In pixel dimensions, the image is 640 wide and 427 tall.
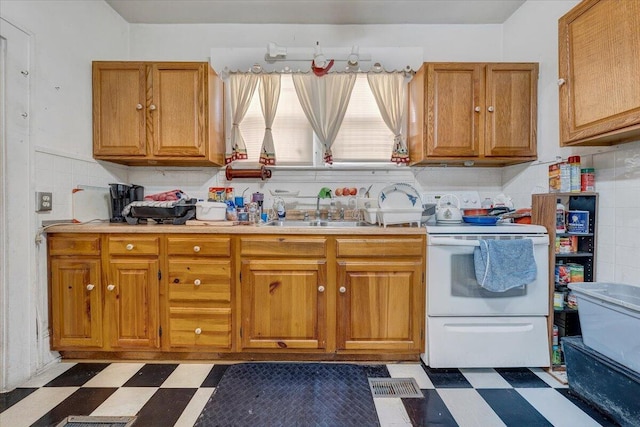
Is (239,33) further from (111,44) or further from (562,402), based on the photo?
(562,402)

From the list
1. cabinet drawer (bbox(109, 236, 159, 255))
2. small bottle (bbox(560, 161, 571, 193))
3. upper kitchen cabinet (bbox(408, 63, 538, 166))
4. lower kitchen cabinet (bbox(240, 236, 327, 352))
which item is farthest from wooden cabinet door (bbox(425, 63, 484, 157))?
cabinet drawer (bbox(109, 236, 159, 255))

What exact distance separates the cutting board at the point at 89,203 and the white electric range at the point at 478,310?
2.38 meters

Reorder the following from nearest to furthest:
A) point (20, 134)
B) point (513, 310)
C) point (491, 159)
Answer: point (20, 134) → point (513, 310) → point (491, 159)

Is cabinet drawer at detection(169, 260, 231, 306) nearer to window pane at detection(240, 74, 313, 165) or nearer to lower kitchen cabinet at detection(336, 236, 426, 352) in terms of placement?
lower kitchen cabinet at detection(336, 236, 426, 352)

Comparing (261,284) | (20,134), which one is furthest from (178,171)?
(261,284)

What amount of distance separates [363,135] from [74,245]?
7.29 feet

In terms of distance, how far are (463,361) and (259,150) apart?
215 centimetres

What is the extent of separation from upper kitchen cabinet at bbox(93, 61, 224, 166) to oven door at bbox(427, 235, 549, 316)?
184 centimetres

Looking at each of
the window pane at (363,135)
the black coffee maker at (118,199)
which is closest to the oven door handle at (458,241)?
the window pane at (363,135)

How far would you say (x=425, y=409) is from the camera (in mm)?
1601

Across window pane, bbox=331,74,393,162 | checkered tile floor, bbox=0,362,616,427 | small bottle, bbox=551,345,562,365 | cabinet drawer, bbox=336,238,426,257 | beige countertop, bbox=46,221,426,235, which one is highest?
window pane, bbox=331,74,393,162

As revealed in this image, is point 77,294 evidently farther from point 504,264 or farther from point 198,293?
point 504,264

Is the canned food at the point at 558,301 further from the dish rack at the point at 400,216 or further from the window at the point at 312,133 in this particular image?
the window at the point at 312,133

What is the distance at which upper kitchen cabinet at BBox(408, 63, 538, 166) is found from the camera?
230 centimetres
